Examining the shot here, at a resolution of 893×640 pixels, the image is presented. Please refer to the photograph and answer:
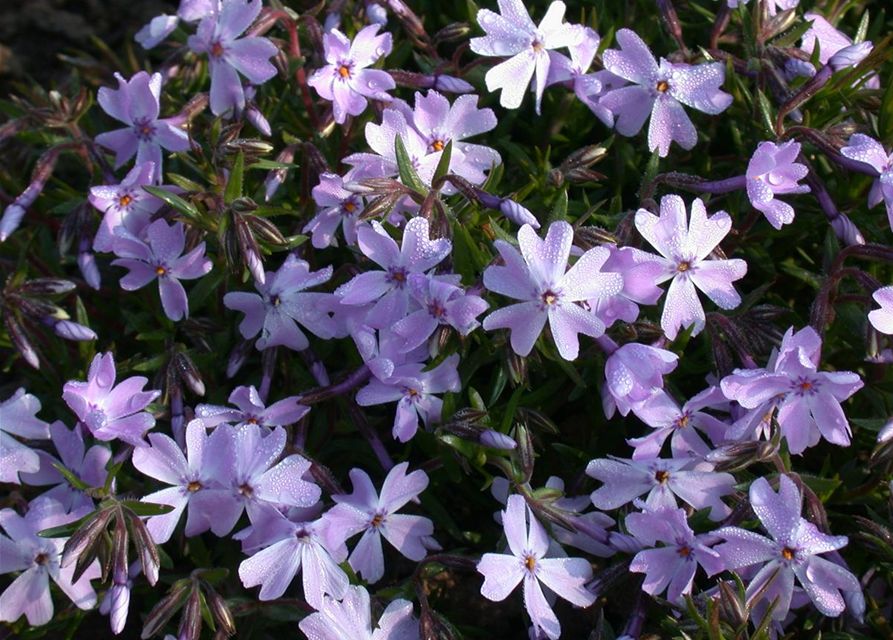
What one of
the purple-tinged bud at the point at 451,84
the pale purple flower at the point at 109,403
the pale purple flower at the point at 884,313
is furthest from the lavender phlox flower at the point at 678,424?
the pale purple flower at the point at 109,403

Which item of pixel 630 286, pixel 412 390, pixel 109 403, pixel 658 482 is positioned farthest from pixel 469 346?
pixel 109 403

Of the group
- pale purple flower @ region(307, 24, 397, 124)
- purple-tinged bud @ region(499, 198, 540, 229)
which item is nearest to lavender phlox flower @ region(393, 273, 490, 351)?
purple-tinged bud @ region(499, 198, 540, 229)

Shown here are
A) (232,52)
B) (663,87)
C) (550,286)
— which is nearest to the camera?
(550,286)

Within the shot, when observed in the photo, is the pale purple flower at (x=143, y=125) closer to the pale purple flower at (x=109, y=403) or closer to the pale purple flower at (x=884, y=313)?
the pale purple flower at (x=109, y=403)

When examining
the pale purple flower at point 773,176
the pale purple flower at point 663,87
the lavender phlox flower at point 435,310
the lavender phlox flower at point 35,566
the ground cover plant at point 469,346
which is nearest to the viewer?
the lavender phlox flower at point 435,310

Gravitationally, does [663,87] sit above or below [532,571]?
above

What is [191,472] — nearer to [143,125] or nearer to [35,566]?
[35,566]

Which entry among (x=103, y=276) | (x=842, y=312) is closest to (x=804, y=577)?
(x=842, y=312)

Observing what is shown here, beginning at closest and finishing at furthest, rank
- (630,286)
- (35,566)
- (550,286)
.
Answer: (550,286), (630,286), (35,566)
